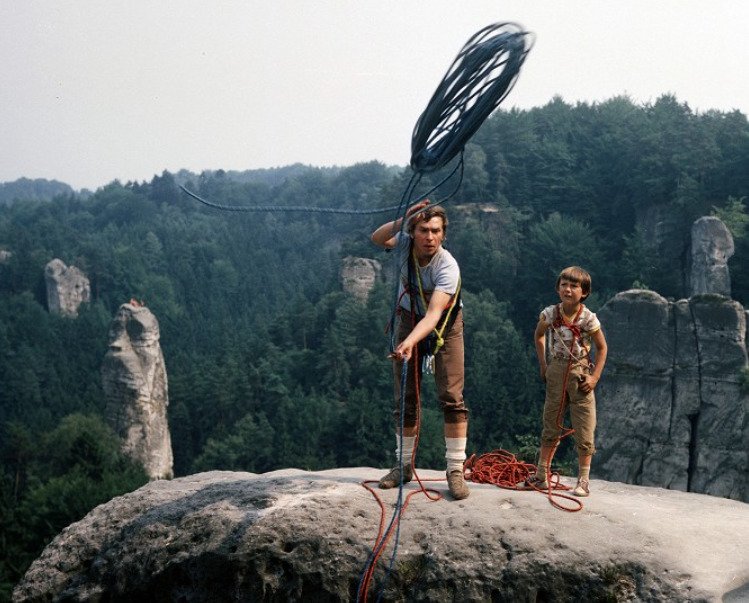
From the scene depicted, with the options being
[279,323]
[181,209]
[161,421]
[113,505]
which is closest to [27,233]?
[181,209]

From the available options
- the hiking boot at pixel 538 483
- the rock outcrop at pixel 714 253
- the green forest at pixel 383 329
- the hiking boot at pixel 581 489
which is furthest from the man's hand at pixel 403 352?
the rock outcrop at pixel 714 253

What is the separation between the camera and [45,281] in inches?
3014

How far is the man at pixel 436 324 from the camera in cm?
571

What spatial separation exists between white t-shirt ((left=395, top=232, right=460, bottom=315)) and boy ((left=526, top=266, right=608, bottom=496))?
816mm

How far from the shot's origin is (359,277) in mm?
49875

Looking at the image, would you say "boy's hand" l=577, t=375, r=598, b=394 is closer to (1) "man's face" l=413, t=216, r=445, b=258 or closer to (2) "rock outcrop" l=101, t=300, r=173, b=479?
(1) "man's face" l=413, t=216, r=445, b=258

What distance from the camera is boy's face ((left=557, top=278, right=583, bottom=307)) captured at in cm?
589

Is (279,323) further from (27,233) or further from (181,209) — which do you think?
(181,209)

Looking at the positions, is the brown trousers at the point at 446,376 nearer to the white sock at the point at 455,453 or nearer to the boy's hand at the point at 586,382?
the white sock at the point at 455,453

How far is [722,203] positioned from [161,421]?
30614 mm

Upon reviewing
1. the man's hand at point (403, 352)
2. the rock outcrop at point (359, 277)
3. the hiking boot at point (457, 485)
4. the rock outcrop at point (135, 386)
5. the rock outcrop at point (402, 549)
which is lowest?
the rock outcrop at point (135, 386)

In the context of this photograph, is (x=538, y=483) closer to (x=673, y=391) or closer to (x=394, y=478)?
(x=394, y=478)

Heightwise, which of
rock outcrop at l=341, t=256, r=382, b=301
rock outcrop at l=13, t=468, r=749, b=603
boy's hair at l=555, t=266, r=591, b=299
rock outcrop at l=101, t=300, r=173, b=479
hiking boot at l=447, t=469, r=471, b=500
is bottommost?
rock outcrop at l=101, t=300, r=173, b=479

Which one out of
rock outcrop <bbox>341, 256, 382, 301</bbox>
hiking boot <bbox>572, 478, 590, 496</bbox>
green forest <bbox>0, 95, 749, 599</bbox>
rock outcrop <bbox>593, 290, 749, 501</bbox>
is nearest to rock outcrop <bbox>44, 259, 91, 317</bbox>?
green forest <bbox>0, 95, 749, 599</bbox>
